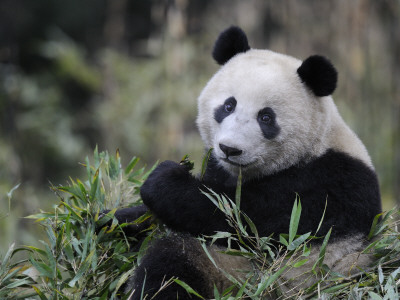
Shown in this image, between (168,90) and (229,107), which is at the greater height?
(229,107)

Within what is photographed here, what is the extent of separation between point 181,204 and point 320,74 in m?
1.19

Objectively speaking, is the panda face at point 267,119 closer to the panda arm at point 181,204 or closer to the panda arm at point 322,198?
the panda arm at point 322,198

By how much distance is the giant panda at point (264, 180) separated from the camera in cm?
309

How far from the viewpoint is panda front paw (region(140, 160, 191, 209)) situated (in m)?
3.24

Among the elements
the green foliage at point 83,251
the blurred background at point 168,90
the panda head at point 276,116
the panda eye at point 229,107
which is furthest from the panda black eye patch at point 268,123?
the blurred background at point 168,90

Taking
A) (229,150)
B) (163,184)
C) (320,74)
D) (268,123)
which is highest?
(320,74)

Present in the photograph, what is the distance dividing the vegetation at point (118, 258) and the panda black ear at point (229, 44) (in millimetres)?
1102

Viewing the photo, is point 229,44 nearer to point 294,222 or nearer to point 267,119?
point 267,119

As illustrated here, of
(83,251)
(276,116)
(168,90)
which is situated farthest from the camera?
(168,90)

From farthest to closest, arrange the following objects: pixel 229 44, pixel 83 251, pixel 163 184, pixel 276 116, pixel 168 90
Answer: pixel 168 90 → pixel 229 44 → pixel 276 116 → pixel 163 184 → pixel 83 251

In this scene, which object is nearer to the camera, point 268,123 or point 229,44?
point 268,123

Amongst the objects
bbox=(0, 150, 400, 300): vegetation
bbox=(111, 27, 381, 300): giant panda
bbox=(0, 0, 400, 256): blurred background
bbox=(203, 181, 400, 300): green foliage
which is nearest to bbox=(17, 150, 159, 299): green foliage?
bbox=(0, 150, 400, 300): vegetation

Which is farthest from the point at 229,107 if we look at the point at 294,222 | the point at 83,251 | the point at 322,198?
the point at 83,251

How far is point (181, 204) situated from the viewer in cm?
321
